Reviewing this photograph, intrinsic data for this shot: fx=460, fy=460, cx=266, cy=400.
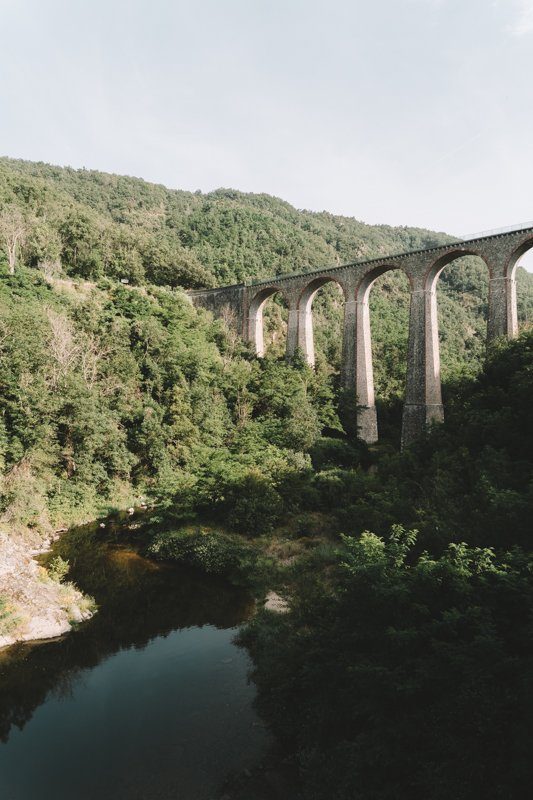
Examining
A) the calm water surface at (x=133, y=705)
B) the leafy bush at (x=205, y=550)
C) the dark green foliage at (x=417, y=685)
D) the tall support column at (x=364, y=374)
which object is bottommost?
the calm water surface at (x=133, y=705)

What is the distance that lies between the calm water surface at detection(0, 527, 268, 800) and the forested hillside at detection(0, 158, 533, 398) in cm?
1550

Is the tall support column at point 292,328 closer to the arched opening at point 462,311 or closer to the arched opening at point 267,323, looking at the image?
the arched opening at point 267,323

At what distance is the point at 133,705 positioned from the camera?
28.1ft

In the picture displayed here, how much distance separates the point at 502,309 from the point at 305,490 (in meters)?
11.2

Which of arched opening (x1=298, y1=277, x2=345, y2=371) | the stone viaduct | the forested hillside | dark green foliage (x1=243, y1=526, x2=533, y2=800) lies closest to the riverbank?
dark green foliage (x1=243, y1=526, x2=533, y2=800)

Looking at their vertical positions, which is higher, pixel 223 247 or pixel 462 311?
pixel 223 247

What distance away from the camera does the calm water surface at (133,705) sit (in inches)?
275

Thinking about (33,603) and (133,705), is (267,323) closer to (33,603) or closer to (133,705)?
(33,603)

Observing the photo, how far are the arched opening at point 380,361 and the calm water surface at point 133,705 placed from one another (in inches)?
616

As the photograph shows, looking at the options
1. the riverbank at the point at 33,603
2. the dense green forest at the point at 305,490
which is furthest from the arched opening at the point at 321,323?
the riverbank at the point at 33,603

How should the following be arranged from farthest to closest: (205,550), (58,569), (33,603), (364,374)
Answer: (364,374) < (205,550) < (58,569) < (33,603)

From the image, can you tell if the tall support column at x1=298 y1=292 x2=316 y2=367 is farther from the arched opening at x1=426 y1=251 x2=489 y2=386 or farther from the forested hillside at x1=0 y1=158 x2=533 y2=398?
the arched opening at x1=426 y1=251 x2=489 y2=386

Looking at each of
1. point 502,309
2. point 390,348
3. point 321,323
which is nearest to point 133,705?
point 502,309

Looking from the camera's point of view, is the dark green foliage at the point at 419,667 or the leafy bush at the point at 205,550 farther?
the leafy bush at the point at 205,550
